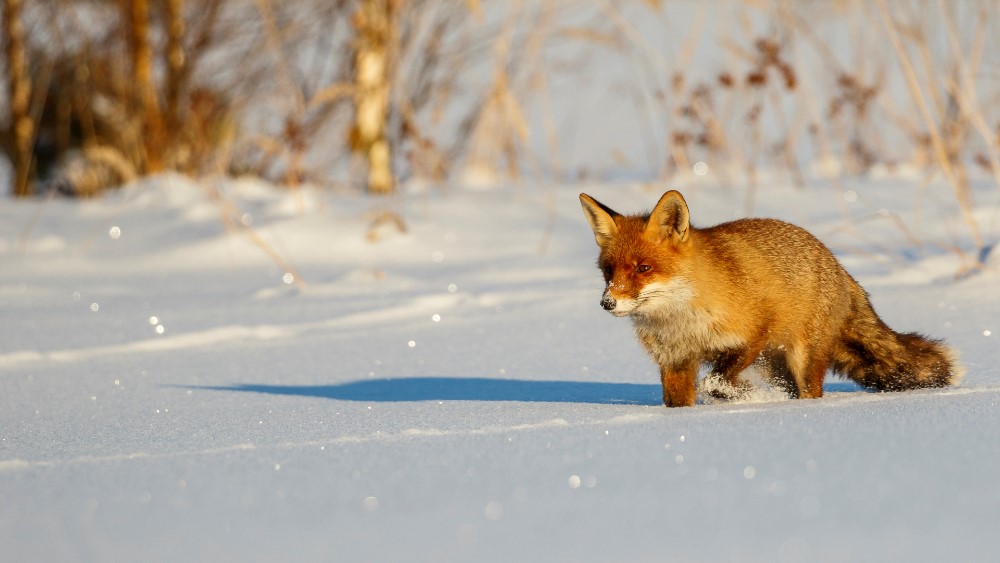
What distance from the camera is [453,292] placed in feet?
20.5

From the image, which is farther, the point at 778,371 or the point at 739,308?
the point at 778,371

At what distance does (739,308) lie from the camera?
363 cm

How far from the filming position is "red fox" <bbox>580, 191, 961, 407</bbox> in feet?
11.9

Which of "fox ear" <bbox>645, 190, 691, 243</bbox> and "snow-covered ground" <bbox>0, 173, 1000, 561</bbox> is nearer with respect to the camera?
"snow-covered ground" <bbox>0, 173, 1000, 561</bbox>

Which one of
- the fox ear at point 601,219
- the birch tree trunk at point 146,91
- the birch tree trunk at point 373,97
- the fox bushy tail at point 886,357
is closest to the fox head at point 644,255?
the fox ear at point 601,219

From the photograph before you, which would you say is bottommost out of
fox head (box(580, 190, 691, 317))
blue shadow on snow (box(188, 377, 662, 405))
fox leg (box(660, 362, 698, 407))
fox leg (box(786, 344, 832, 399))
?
blue shadow on snow (box(188, 377, 662, 405))

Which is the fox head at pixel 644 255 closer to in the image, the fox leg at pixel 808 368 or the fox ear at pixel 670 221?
the fox ear at pixel 670 221

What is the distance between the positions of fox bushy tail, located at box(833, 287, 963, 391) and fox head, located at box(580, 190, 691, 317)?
74cm

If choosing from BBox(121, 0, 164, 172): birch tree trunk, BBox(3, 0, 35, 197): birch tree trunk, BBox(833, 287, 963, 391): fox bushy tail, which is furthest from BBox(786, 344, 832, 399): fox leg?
BBox(3, 0, 35, 197): birch tree trunk

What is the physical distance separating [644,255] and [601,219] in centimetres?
23

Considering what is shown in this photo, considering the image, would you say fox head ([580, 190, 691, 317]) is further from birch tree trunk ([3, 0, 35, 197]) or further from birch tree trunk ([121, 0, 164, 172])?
birch tree trunk ([3, 0, 35, 197])

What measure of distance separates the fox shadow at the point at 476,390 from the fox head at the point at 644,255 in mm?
375

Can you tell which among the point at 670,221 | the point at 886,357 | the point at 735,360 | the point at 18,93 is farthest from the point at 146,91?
the point at 886,357

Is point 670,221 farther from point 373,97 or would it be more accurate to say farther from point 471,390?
point 373,97
